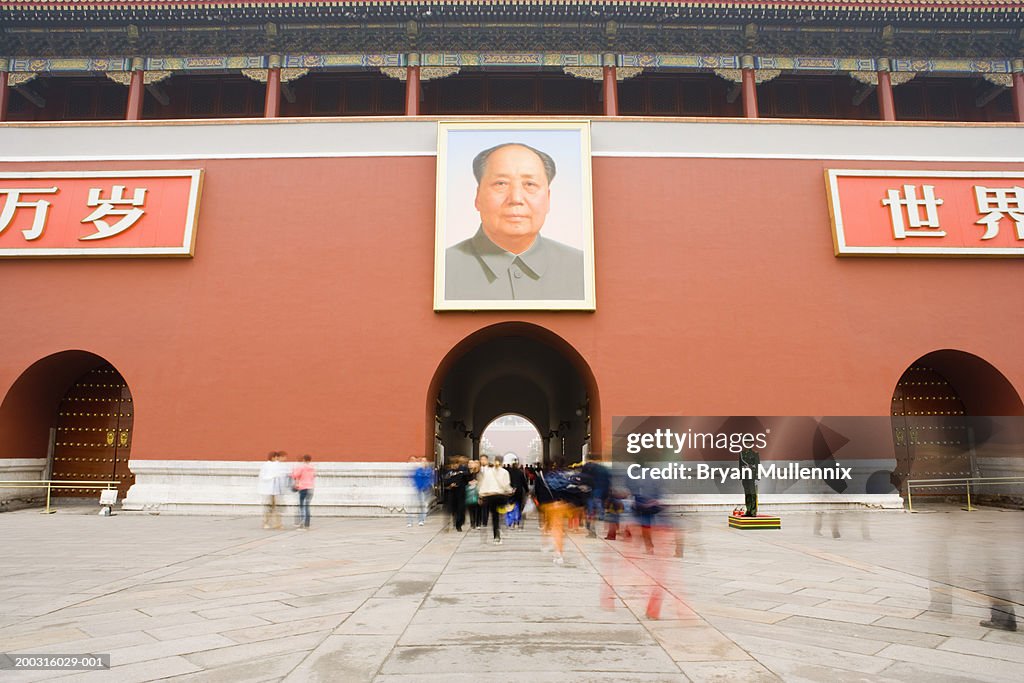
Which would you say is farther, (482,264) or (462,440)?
(462,440)

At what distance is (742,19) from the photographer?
13312 millimetres

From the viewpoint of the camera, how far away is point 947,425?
1291cm

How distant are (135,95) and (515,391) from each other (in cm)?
1466

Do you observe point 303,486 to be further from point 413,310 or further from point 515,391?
point 515,391

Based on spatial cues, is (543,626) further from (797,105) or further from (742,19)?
(797,105)

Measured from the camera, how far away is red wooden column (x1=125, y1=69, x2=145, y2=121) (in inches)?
526

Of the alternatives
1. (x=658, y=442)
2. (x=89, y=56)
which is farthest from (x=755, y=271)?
(x=89, y=56)

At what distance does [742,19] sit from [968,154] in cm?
507

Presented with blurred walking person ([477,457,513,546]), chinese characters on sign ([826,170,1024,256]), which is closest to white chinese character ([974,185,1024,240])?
chinese characters on sign ([826,170,1024,256])

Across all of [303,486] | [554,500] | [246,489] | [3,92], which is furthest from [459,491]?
[3,92]

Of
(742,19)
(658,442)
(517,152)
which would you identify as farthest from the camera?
(742,19)

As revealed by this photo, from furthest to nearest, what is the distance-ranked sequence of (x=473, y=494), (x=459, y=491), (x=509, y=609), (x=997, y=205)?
(x=997, y=205) → (x=459, y=491) → (x=473, y=494) → (x=509, y=609)

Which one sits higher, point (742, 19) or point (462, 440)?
point (742, 19)

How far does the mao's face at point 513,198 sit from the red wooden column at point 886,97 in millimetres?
7485
